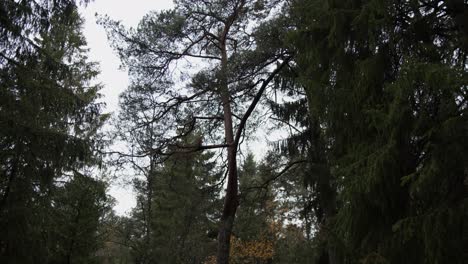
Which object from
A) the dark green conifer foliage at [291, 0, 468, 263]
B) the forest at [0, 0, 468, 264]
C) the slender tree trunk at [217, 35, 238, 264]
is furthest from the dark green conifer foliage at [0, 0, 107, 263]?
the dark green conifer foliage at [291, 0, 468, 263]

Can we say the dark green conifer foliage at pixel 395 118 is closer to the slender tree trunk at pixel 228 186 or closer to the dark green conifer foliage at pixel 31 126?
the slender tree trunk at pixel 228 186

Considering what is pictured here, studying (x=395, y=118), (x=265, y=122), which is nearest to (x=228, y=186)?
(x=265, y=122)

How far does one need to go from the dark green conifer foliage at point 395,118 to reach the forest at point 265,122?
2cm

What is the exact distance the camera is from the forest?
11.4 ft

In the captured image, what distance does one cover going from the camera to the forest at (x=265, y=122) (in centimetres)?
349

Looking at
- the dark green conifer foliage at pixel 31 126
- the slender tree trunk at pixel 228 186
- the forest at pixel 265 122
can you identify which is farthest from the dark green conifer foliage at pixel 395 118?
the dark green conifer foliage at pixel 31 126

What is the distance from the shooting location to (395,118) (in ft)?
11.5

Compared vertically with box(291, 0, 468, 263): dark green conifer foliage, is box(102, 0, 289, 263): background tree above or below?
above

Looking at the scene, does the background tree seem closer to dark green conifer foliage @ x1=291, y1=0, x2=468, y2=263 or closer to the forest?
the forest

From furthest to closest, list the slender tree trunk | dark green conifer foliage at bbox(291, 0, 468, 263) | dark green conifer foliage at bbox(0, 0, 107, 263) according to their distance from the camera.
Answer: the slender tree trunk → dark green conifer foliage at bbox(0, 0, 107, 263) → dark green conifer foliage at bbox(291, 0, 468, 263)

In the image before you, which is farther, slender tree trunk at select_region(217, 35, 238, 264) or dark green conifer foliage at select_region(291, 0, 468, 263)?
slender tree trunk at select_region(217, 35, 238, 264)

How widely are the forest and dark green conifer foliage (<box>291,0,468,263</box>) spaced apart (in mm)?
17

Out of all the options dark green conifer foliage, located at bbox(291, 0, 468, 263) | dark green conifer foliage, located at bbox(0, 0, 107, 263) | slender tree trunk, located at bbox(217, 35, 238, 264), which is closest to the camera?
dark green conifer foliage, located at bbox(291, 0, 468, 263)

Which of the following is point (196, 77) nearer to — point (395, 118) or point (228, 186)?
point (228, 186)
